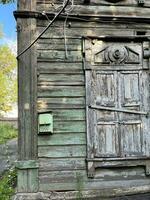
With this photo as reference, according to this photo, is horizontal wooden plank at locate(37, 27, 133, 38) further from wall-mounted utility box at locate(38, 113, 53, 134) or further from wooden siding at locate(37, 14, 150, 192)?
wall-mounted utility box at locate(38, 113, 53, 134)

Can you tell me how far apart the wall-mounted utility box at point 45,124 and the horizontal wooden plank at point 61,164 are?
1.97 ft

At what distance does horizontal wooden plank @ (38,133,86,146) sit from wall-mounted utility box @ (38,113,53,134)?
0.61 ft

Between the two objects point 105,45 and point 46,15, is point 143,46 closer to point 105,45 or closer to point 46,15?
point 105,45

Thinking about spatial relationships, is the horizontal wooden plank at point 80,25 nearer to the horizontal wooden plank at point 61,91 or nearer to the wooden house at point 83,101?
the wooden house at point 83,101

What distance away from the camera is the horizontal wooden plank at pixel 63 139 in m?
9.48

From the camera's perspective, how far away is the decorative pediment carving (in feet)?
32.3

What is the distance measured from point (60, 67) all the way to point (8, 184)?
140 inches

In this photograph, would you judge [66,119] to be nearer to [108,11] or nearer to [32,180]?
[32,180]

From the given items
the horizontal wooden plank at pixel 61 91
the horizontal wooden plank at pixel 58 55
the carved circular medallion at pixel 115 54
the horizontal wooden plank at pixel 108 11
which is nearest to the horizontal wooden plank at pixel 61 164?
the horizontal wooden plank at pixel 61 91

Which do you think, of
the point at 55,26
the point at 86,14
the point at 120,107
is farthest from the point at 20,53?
the point at 120,107

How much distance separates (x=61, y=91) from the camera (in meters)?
9.65

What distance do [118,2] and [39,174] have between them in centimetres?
404

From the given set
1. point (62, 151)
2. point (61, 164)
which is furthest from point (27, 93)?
point (61, 164)

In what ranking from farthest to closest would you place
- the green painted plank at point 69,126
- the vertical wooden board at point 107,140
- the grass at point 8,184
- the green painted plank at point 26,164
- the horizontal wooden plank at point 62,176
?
1. the grass at point 8,184
2. the vertical wooden board at point 107,140
3. the green painted plank at point 69,126
4. the horizontal wooden plank at point 62,176
5. the green painted plank at point 26,164
